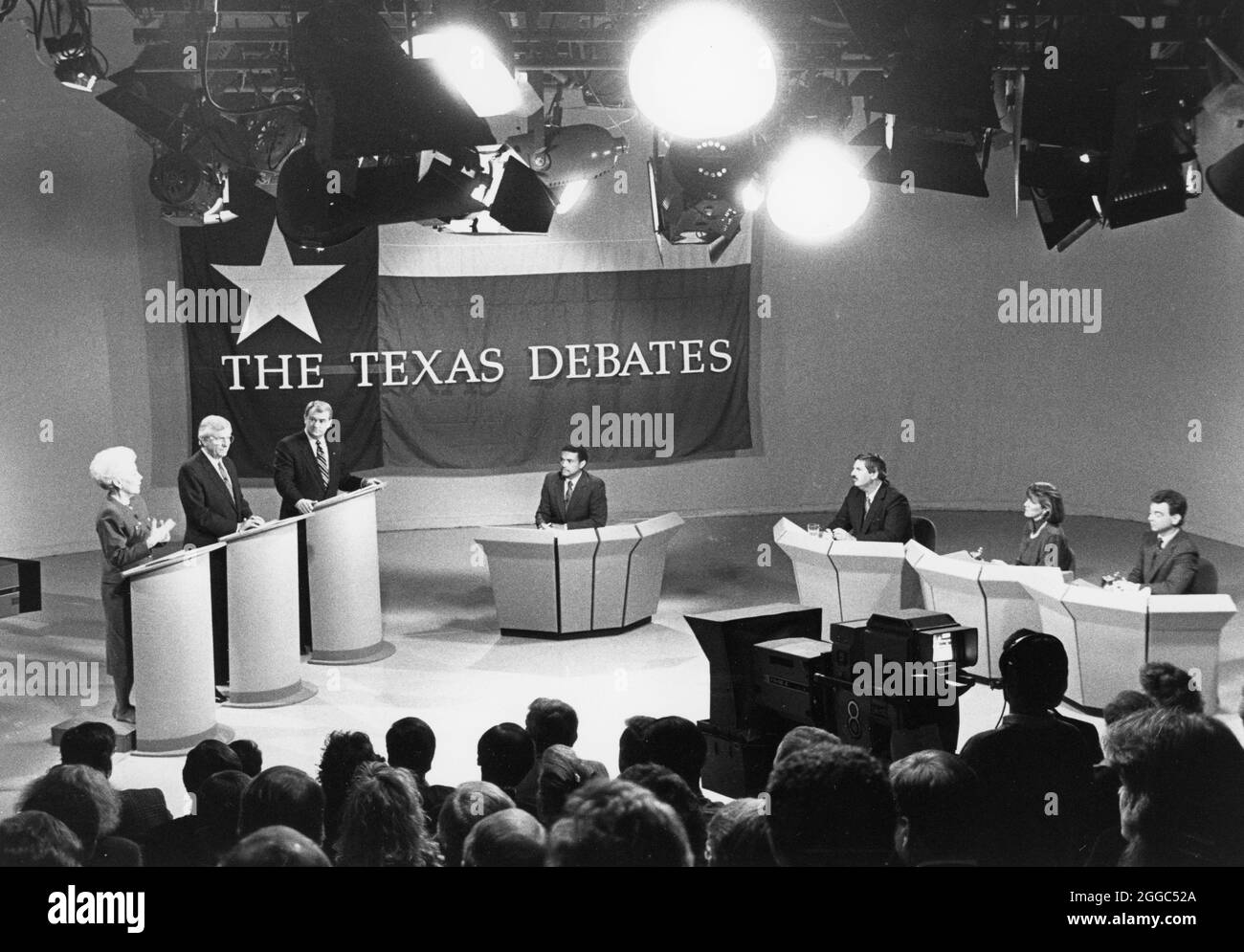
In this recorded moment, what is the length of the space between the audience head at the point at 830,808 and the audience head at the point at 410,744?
163 centimetres

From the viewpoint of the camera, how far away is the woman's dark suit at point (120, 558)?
21.7 feet

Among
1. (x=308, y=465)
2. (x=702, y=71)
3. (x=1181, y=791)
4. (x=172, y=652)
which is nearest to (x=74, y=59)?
(x=308, y=465)

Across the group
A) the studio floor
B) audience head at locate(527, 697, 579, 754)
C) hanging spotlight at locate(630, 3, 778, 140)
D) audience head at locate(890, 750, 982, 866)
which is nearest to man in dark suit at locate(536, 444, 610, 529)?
the studio floor

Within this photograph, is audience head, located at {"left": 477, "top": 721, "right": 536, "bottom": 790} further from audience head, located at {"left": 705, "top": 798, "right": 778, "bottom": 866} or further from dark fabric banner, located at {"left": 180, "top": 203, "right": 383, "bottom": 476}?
dark fabric banner, located at {"left": 180, "top": 203, "right": 383, "bottom": 476}

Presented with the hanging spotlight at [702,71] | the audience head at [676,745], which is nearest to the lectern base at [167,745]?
the audience head at [676,745]

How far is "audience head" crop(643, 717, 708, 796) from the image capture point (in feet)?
13.4

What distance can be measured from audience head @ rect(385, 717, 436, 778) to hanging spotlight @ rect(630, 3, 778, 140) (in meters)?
2.23

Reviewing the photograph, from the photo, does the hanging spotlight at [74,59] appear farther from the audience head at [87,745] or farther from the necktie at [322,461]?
the audience head at [87,745]

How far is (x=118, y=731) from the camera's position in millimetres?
6637

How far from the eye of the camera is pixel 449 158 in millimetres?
5605

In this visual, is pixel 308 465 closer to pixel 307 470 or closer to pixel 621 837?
pixel 307 470
